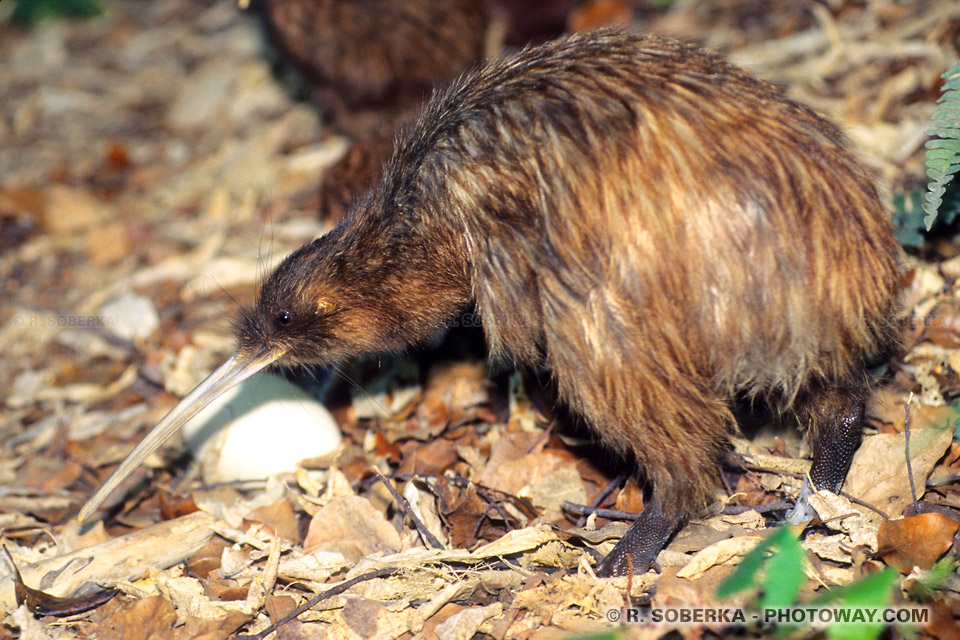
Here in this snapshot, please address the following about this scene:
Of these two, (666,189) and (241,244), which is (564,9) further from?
(666,189)

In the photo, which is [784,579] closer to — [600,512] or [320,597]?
[600,512]

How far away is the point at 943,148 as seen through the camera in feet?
9.73

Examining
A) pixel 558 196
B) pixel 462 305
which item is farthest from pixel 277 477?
pixel 558 196

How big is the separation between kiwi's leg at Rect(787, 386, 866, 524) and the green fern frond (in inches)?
27.1

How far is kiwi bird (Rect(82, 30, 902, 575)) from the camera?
2.44 metres

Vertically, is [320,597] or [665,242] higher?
[665,242]

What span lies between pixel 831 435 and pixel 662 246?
0.97 m

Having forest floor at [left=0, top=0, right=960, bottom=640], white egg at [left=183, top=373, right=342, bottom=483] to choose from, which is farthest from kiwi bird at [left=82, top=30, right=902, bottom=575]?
white egg at [left=183, top=373, right=342, bottom=483]

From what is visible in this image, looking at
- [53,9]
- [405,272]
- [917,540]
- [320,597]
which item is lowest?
[320,597]

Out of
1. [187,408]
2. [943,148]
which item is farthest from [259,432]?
[943,148]

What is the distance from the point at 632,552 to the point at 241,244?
3.21 meters

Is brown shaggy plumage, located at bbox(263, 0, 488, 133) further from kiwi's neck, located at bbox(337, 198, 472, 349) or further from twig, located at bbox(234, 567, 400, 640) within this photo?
twig, located at bbox(234, 567, 400, 640)

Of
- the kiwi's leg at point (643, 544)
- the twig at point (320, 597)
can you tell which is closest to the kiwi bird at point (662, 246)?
the kiwi's leg at point (643, 544)

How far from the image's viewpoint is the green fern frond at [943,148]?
2.91 m
